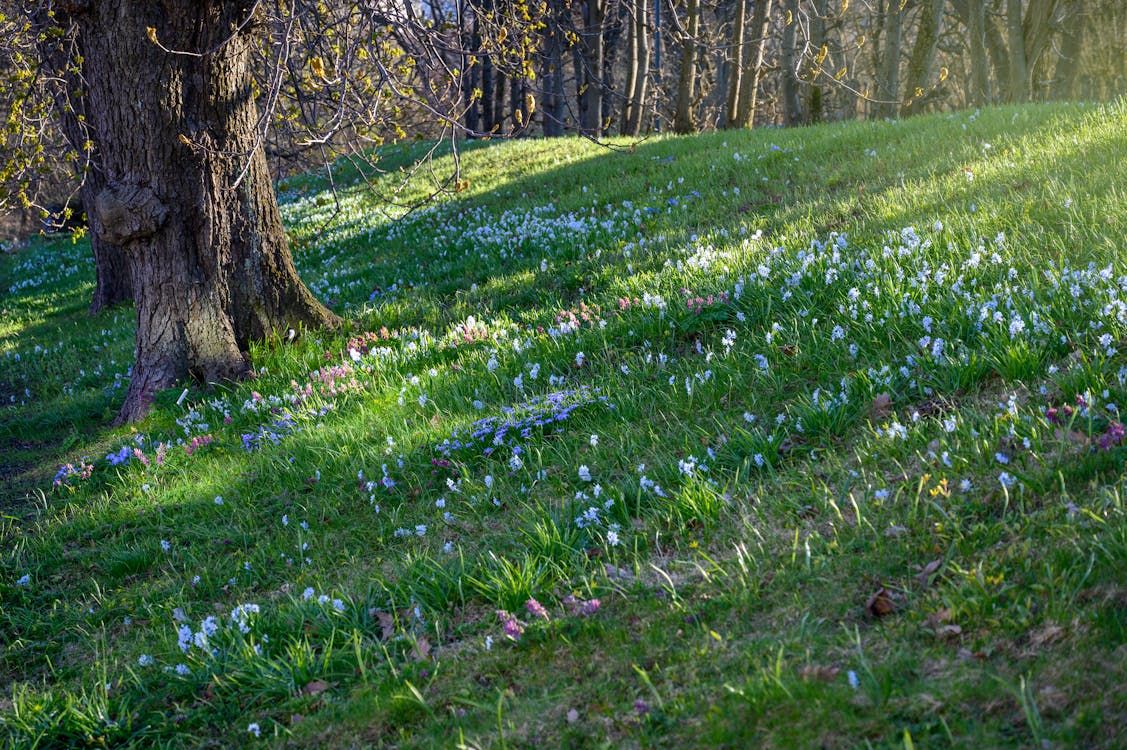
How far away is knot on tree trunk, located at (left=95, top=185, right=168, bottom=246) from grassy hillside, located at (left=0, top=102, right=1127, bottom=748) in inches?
55.4

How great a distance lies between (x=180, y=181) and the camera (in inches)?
281

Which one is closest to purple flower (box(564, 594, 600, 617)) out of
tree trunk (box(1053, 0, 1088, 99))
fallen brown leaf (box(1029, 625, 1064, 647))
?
fallen brown leaf (box(1029, 625, 1064, 647))

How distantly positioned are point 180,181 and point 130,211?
48 centimetres

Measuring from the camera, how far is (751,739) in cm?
253

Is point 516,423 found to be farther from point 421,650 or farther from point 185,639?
point 185,639

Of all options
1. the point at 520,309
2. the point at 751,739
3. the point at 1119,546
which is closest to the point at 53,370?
the point at 520,309

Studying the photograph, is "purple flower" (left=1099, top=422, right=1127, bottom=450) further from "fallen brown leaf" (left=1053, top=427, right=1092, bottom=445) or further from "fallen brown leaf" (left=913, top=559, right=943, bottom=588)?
"fallen brown leaf" (left=913, top=559, right=943, bottom=588)

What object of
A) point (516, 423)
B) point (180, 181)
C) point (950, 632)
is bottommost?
point (950, 632)

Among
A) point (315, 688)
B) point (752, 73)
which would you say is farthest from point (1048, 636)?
point (752, 73)

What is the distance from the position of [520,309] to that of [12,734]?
5.32 metres

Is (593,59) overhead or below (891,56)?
overhead

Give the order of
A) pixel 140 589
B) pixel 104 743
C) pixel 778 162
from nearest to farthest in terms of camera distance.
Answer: pixel 104 743, pixel 140 589, pixel 778 162

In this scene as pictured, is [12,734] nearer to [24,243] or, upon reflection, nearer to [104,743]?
[104,743]

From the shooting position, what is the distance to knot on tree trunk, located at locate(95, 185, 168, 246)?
22.7 feet
